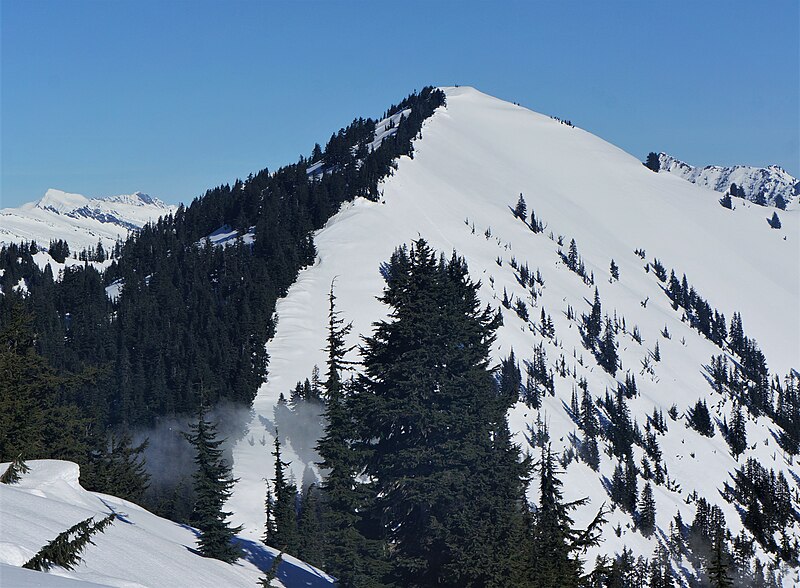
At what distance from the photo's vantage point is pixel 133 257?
13200 centimetres

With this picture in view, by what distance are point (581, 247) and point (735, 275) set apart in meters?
49.6

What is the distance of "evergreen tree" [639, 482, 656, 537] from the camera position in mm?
96438

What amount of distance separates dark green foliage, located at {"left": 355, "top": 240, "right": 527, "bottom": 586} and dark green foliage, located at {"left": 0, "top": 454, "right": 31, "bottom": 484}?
481 inches

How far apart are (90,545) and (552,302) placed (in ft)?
417

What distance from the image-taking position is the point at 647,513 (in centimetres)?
9738

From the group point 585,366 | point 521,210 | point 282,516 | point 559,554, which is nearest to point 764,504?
point 585,366

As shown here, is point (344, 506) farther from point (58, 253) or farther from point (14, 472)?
point (58, 253)

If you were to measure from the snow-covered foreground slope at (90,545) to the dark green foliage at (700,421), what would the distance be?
113 meters

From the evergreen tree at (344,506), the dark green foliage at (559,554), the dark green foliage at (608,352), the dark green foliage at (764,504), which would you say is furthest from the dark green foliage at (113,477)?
the dark green foliage at (608,352)

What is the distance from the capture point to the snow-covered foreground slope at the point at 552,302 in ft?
293

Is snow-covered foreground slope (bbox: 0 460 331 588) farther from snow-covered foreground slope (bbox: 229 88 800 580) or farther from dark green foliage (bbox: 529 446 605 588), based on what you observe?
snow-covered foreground slope (bbox: 229 88 800 580)

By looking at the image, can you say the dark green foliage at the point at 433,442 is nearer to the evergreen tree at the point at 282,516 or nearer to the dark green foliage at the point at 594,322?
the evergreen tree at the point at 282,516

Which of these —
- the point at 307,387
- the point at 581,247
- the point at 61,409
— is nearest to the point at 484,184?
the point at 581,247

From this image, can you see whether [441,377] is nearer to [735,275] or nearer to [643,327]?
[643,327]
